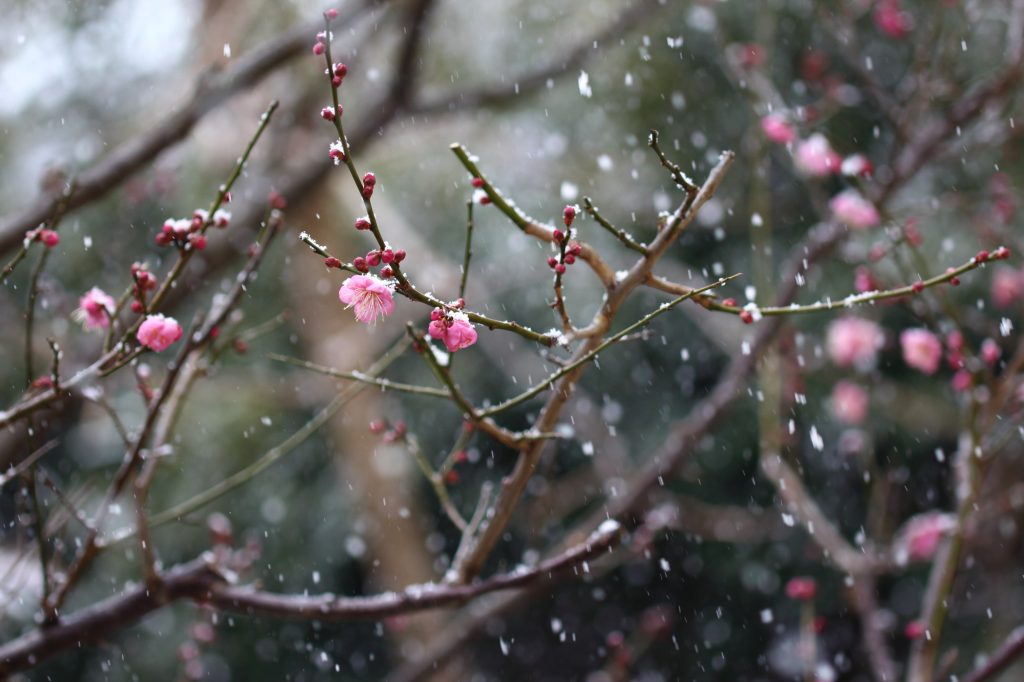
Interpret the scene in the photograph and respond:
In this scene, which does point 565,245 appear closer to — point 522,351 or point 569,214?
point 569,214

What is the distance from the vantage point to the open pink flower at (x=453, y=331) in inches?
39.9

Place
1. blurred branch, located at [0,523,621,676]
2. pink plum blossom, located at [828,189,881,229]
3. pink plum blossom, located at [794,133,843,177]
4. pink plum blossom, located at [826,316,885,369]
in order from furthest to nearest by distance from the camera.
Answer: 1. pink plum blossom, located at [826,316,885,369]
2. pink plum blossom, located at [794,133,843,177]
3. pink plum blossom, located at [828,189,881,229]
4. blurred branch, located at [0,523,621,676]

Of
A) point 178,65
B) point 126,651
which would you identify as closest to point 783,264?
point 178,65

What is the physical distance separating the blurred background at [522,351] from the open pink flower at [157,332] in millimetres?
3247

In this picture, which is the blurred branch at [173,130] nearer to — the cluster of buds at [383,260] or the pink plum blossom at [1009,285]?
the cluster of buds at [383,260]

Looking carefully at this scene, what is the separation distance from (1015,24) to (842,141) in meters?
2.01

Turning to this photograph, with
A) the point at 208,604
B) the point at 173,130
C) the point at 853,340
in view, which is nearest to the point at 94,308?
the point at 208,604

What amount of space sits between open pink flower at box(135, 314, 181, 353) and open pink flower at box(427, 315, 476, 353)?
0.40 meters

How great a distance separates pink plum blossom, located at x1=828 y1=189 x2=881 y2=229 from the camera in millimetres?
2789

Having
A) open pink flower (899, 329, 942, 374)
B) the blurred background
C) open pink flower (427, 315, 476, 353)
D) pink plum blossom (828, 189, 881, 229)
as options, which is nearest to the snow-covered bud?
open pink flower (427, 315, 476, 353)

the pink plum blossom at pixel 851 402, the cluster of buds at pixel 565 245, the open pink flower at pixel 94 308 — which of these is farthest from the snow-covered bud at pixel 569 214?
the pink plum blossom at pixel 851 402

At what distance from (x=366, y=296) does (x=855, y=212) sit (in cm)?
215

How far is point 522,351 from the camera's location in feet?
15.2

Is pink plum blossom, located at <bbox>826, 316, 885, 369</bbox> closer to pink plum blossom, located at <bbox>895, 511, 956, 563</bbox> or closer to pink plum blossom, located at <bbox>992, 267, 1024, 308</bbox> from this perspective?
pink plum blossom, located at <bbox>992, 267, 1024, 308</bbox>
